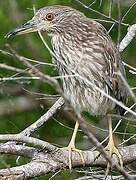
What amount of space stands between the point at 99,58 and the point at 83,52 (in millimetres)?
109

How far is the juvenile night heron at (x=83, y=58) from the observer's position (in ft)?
13.2

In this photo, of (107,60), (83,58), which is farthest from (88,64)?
(107,60)

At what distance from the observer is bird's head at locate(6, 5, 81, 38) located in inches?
165

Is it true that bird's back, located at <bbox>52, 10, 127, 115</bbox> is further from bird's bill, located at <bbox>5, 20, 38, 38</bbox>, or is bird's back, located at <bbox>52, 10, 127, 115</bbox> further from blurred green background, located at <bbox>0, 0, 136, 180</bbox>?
blurred green background, located at <bbox>0, 0, 136, 180</bbox>

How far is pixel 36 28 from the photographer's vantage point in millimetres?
4203

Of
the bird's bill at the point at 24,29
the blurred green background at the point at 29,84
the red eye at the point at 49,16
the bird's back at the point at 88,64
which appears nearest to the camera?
the bird's back at the point at 88,64

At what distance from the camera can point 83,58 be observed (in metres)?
4.04

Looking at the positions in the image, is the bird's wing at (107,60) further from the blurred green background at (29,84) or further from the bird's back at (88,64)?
the blurred green background at (29,84)

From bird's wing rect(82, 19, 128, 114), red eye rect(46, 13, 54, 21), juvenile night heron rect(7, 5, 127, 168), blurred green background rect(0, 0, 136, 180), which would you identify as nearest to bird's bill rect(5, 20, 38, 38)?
juvenile night heron rect(7, 5, 127, 168)

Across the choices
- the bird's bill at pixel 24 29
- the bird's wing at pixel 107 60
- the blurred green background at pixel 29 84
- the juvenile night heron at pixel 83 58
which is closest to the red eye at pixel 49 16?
the juvenile night heron at pixel 83 58

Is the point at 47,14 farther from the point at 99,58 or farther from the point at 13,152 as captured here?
the point at 13,152

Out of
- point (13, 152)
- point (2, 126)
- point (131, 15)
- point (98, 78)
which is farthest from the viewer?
point (2, 126)

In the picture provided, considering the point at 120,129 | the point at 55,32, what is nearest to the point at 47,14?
the point at 55,32

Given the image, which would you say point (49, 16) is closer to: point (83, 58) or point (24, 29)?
point (24, 29)
